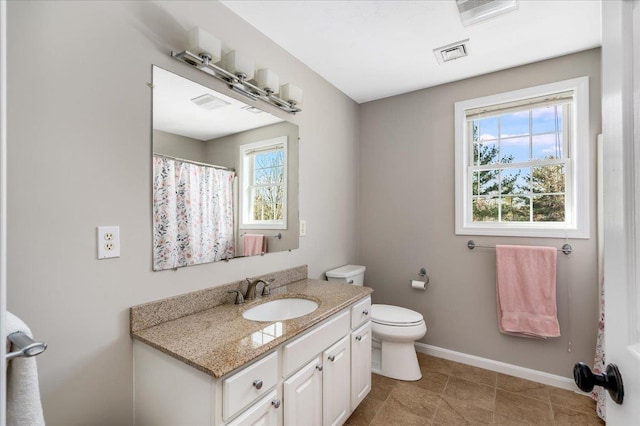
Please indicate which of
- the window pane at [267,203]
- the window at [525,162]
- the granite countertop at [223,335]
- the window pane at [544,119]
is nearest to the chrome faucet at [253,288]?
the granite countertop at [223,335]

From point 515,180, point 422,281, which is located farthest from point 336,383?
point 515,180

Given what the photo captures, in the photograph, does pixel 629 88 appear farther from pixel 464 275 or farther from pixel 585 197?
pixel 464 275

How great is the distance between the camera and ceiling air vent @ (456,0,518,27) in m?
1.70

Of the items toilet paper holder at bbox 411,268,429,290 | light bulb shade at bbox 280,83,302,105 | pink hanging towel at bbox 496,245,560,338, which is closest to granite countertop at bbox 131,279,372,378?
toilet paper holder at bbox 411,268,429,290

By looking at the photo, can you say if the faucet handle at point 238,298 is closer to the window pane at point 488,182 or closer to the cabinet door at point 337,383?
the cabinet door at point 337,383

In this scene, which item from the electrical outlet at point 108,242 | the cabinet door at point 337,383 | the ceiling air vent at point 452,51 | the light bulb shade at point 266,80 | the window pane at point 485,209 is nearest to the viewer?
the electrical outlet at point 108,242

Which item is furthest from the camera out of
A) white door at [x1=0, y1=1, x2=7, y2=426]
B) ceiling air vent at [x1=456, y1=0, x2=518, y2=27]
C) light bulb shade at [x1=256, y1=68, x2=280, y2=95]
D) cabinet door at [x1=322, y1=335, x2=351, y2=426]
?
light bulb shade at [x1=256, y1=68, x2=280, y2=95]

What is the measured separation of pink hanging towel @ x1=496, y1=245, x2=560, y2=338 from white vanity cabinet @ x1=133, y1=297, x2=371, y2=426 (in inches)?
54.7

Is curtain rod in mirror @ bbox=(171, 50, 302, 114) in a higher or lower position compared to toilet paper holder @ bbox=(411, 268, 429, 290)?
higher

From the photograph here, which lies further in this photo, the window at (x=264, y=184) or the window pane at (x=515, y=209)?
the window pane at (x=515, y=209)

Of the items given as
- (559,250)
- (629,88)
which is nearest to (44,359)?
(629,88)

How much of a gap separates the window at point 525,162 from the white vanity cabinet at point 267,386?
1.64m

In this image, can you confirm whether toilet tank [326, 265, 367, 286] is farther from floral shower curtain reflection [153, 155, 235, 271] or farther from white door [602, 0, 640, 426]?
white door [602, 0, 640, 426]

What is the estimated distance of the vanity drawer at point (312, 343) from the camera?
1319mm
